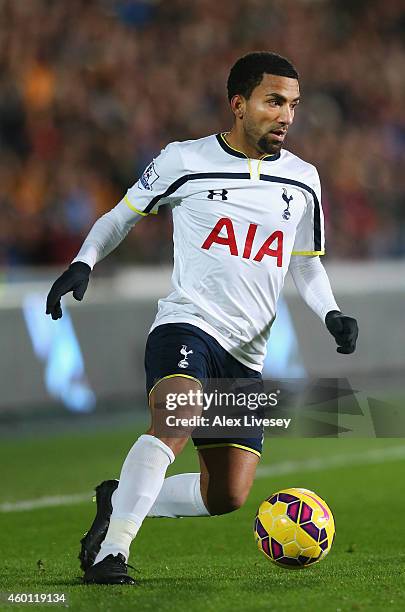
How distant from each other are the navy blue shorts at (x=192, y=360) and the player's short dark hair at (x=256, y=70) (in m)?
1.12

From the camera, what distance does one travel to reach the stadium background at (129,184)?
40.3ft

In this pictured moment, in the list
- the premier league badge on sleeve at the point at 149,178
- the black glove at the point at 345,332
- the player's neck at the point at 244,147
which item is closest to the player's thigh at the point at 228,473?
the black glove at the point at 345,332

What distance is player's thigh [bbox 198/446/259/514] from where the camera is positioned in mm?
5938

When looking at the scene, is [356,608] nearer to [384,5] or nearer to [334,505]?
[334,505]

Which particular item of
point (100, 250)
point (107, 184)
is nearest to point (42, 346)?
point (107, 184)

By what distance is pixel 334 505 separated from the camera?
28.5 feet

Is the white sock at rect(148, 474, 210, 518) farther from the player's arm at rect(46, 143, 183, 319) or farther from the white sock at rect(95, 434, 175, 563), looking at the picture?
the player's arm at rect(46, 143, 183, 319)

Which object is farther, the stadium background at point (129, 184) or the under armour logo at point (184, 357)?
the stadium background at point (129, 184)

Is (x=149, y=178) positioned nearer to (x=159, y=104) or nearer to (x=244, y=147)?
(x=244, y=147)

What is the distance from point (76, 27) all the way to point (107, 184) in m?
2.30

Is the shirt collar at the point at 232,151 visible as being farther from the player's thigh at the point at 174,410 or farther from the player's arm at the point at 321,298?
the player's thigh at the point at 174,410

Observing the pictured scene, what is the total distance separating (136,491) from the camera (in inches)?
212

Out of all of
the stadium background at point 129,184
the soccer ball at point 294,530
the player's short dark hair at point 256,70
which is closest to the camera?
the soccer ball at point 294,530

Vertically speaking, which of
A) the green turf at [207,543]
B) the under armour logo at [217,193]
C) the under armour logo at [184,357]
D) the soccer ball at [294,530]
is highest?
the under armour logo at [217,193]
